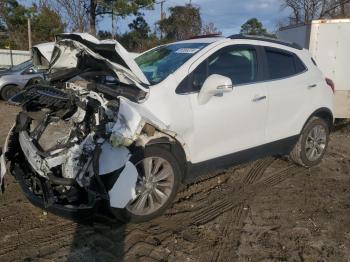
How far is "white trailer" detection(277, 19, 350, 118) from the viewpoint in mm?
9781

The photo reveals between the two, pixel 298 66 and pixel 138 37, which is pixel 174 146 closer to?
pixel 298 66

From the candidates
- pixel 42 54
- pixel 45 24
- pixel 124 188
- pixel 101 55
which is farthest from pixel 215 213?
pixel 45 24

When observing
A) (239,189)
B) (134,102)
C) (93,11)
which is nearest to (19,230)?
(134,102)

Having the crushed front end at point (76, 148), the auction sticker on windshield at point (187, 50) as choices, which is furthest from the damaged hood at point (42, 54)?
the auction sticker on windshield at point (187, 50)

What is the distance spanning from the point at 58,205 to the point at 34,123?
967 millimetres

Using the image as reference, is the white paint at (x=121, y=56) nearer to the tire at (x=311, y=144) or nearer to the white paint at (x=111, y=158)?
the white paint at (x=111, y=158)

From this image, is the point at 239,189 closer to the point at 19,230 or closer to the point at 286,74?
the point at 286,74

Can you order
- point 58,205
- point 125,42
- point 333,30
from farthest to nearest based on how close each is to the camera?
1. point 125,42
2. point 333,30
3. point 58,205

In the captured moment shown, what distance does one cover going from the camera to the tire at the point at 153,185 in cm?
420

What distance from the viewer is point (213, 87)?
4.55 m

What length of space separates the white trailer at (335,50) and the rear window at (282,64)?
13.2 feet

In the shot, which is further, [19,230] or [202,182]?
[202,182]

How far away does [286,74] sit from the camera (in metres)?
5.84

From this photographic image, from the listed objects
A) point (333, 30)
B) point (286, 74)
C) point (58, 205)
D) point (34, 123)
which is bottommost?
point (58, 205)
